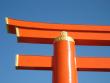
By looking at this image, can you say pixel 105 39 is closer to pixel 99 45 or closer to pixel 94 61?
pixel 99 45

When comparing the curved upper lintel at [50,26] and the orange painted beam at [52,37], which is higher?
the curved upper lintel at [50,26]

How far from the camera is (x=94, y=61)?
12.0 feet

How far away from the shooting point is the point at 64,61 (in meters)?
3.21

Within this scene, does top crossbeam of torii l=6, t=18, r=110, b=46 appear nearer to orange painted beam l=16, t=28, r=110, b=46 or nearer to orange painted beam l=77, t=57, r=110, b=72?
orange painted beam l=16, t=28, r=110, b=46

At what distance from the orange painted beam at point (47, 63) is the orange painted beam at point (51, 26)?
2.16 ft

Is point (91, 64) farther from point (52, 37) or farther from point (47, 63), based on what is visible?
point (52, 37)

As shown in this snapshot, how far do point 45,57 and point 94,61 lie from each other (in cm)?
76

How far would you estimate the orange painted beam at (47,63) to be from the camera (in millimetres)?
3516

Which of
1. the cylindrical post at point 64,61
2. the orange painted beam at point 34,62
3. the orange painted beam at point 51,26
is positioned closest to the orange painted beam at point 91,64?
the cylindrical post at point 64,61

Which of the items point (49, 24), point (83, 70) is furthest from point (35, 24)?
point (83, 70)

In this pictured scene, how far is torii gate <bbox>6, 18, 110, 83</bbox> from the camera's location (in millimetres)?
3203

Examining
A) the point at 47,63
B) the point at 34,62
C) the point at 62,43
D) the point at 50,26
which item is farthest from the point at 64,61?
the point at 50,26

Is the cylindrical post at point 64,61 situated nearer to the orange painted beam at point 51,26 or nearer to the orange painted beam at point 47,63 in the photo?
the orange painted beam at point 47,63

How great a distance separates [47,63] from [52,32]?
74 centimetres
